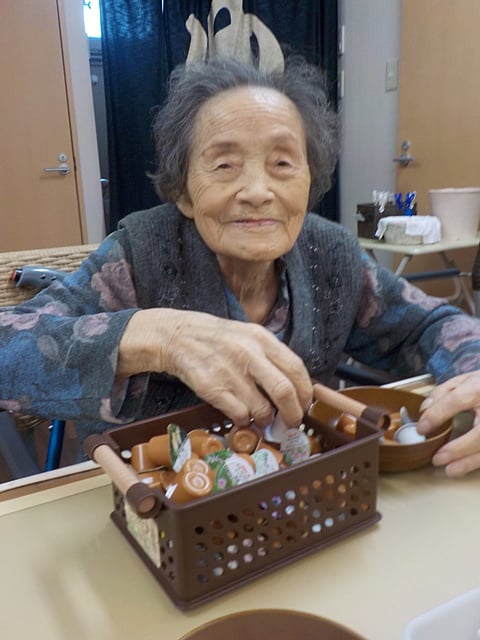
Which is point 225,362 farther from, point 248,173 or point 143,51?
point 143,51

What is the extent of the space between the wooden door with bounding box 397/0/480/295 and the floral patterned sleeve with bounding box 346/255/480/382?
6.99 ft

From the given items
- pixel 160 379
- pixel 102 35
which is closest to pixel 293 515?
pixel 160 379

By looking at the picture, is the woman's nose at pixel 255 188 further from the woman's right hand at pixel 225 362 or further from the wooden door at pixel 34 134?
the wooden door at pixel 34 134

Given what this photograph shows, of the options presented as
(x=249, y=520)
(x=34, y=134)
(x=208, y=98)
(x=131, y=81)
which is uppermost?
(x=131, y=81)

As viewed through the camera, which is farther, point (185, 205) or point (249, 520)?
point (185, 205)

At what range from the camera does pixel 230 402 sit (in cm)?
65

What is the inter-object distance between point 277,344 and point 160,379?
0.33m

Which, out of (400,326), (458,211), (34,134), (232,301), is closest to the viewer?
(232,301)

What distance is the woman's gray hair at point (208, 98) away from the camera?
0.99 meters

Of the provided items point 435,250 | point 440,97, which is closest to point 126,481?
point 435,250

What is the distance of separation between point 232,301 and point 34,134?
9.42ft

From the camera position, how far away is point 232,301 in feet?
3.38

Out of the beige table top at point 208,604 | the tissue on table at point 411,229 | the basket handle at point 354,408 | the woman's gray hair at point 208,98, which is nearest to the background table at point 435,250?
the tissue on table at point 411,229

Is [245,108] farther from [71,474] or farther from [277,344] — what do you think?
[71,474]
